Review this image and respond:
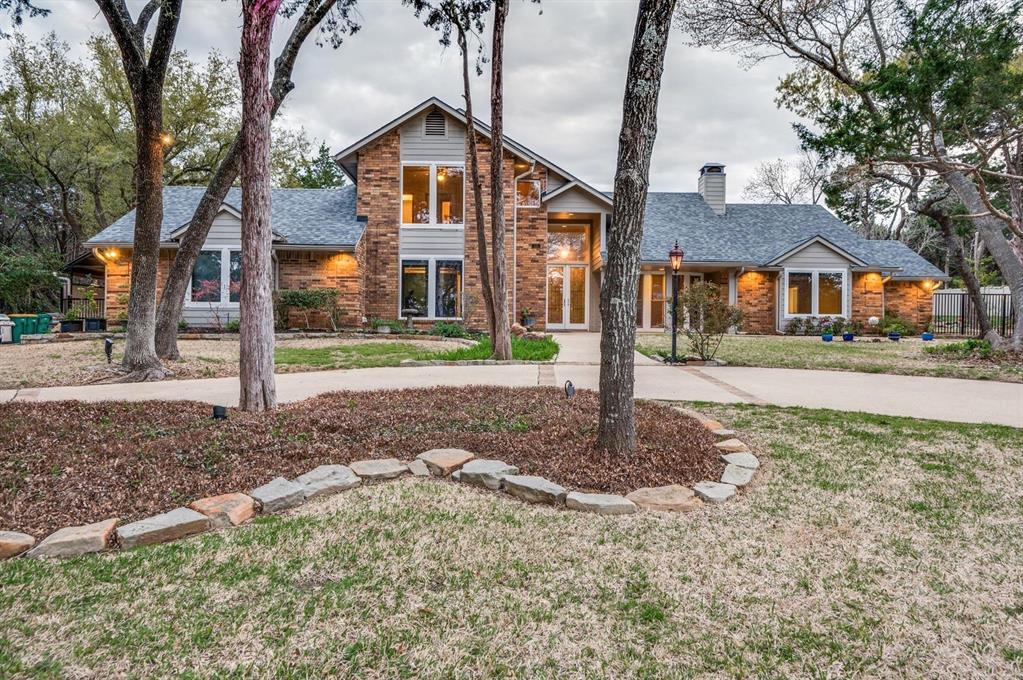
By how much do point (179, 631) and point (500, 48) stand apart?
8.63 metres

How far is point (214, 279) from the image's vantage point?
14188 millimetres

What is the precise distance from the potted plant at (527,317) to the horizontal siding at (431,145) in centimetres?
452

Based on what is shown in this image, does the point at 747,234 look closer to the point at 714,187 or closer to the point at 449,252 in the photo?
the point at 714,187

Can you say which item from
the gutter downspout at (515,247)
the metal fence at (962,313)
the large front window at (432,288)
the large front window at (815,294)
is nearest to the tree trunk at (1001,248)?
the large front window at (815,294)

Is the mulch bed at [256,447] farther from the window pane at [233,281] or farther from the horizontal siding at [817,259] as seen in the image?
the horizontal siding at [817,259]

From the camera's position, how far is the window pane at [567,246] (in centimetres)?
1700

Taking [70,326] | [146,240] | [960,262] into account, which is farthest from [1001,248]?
[70,326]

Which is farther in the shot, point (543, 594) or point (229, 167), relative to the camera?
point (229, 167)

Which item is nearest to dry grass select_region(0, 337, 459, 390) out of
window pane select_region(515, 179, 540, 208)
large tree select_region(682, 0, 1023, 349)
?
window pane select_region(515, 179, 540, 208)

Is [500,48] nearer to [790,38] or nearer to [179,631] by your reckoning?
[790,38]

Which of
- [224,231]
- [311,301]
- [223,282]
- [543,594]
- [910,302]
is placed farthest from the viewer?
[910,302]

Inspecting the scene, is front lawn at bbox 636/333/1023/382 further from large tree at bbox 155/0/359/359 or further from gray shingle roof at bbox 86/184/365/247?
gray shingle roof at bbox 86/184/365/247

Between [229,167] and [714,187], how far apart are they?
17339mm

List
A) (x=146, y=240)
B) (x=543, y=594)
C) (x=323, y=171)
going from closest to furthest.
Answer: (x=543, y=594), (x=146, y=240), (x=323, y=171)
